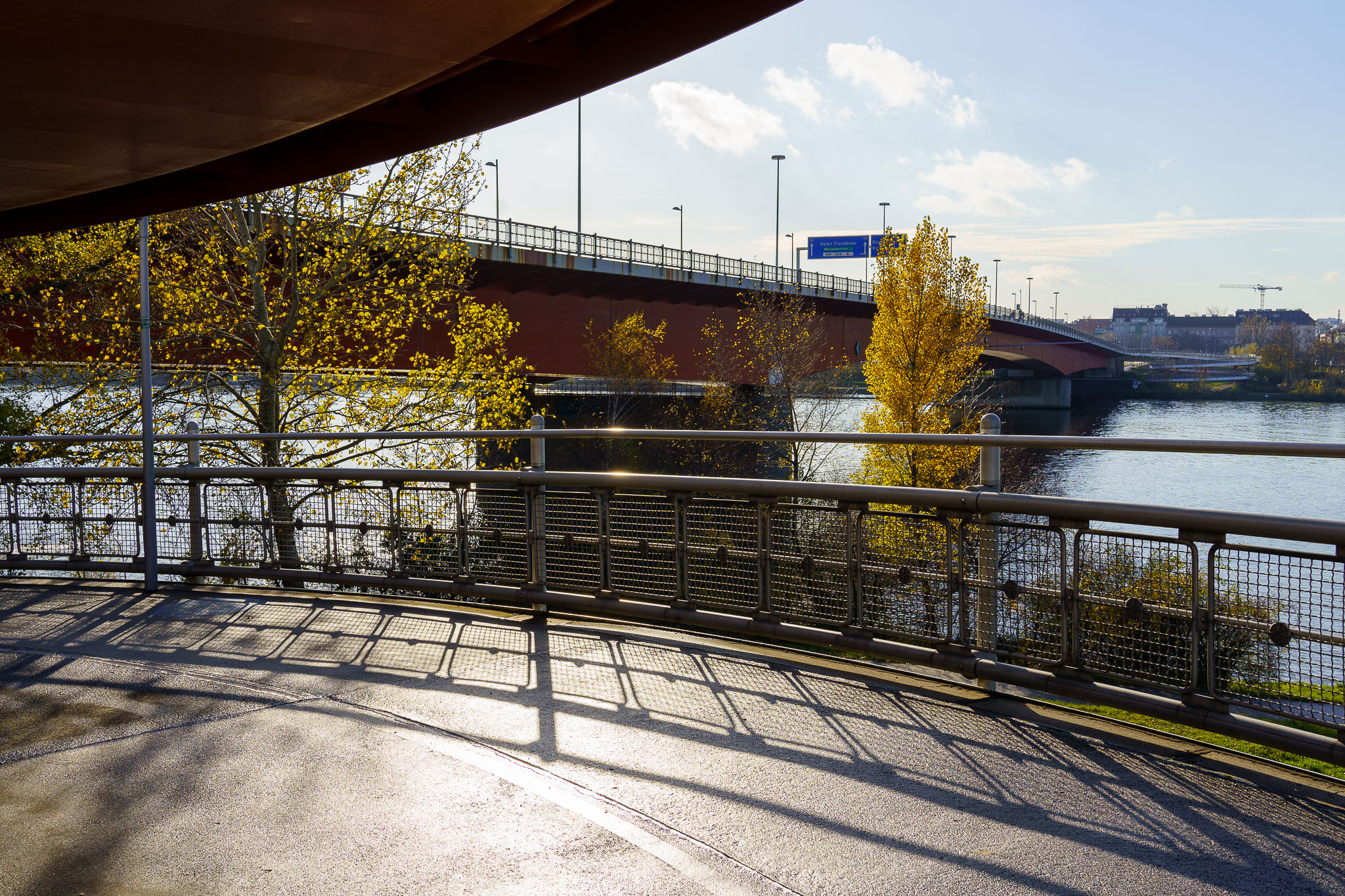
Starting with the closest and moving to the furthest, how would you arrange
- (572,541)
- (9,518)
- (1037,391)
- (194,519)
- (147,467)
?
1. (572,541)
2. (147,467)
3. (194,519)
4. (9,518)
5. (1037,391)

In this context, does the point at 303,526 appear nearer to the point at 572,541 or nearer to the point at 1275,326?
the point at 572,541

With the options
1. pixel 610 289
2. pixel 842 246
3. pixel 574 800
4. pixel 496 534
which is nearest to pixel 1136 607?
pixel 574 800

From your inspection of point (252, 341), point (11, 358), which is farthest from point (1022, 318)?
point (11, 358)

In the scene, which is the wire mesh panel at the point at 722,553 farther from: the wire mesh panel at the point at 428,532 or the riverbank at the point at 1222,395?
the riverbank at the point at 1222,395

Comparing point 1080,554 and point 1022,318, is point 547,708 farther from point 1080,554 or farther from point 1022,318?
point 1022,318

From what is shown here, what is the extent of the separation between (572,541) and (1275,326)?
16518 cm

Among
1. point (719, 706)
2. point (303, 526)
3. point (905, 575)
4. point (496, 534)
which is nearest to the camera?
point (719, 706)

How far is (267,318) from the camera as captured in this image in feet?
58.6

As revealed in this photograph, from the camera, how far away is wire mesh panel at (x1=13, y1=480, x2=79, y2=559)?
371 inches

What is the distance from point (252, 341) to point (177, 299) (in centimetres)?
257

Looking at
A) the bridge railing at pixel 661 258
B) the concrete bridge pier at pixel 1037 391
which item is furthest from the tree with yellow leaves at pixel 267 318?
the concrete bridge pier at pixel 1037 391

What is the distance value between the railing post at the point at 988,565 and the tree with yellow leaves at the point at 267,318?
11.8 meters

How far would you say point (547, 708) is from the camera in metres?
5.29

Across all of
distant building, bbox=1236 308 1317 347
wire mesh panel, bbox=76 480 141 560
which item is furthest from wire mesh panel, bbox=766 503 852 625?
distant building, bbox=1236 308 1317 347
